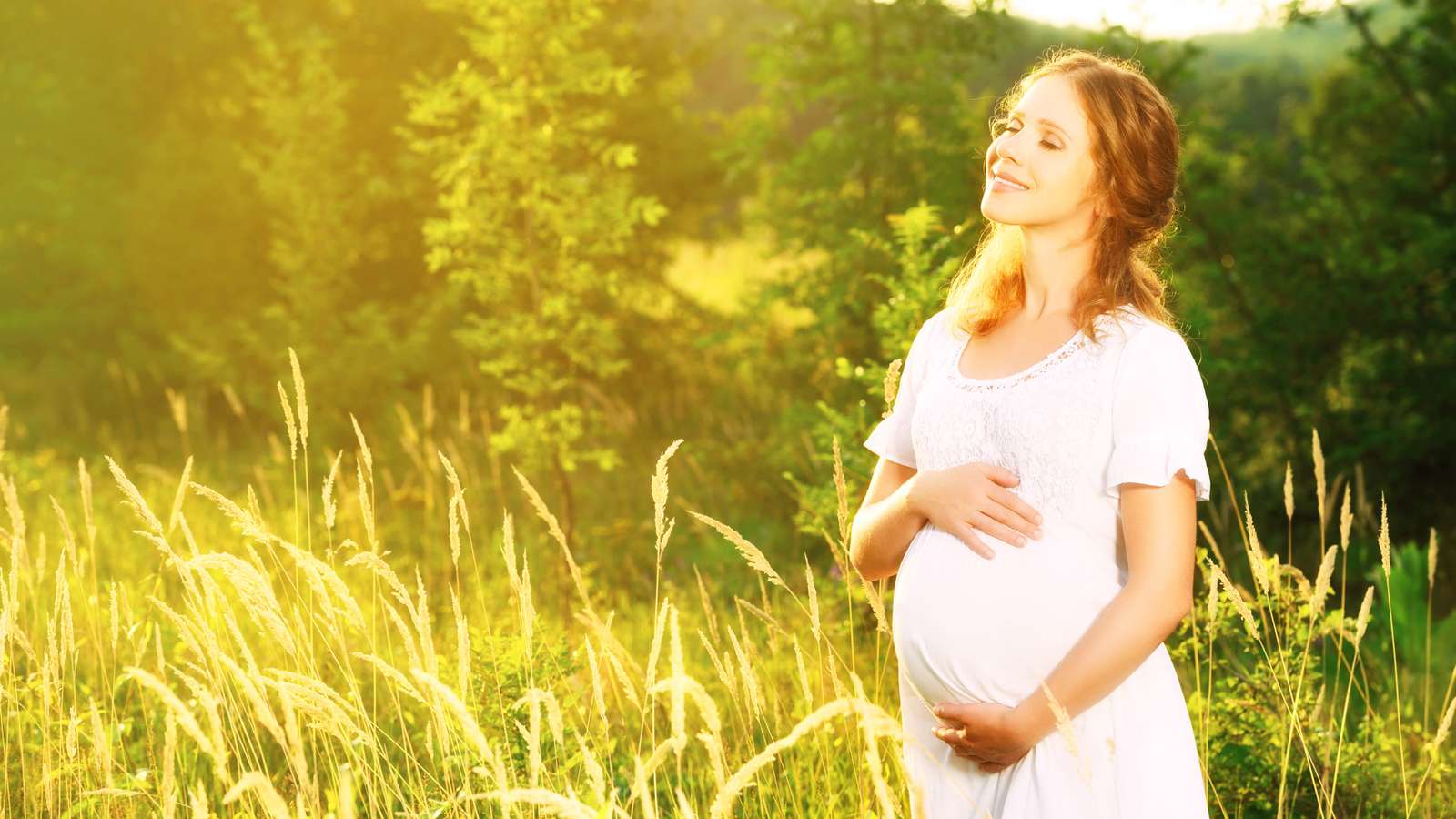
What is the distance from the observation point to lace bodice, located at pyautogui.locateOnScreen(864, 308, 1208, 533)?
6.66 feet

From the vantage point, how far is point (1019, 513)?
2.14 m

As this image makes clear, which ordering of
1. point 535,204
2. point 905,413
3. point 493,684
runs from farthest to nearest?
point 535,204
point 493,684
point 905,413

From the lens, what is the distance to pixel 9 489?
276cm

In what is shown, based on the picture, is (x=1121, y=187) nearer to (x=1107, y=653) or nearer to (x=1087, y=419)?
(x=1087, y=419)

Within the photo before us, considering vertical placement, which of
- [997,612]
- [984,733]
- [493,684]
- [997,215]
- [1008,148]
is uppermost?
[1008,148]

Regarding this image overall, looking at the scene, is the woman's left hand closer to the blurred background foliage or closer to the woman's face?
the woman's face

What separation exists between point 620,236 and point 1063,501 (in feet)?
16.8

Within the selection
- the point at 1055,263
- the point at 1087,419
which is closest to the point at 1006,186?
the point at 1055,263

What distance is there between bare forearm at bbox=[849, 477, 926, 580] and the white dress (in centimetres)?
11

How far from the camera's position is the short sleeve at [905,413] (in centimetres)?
250

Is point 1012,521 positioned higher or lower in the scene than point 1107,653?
higher

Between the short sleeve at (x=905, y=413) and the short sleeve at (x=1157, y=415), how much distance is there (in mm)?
462

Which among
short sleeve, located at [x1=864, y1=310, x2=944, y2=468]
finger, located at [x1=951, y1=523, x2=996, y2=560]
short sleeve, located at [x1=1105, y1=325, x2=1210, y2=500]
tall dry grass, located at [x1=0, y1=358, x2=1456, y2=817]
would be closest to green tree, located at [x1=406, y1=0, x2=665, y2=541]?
tall dry grass, located at [x1=0, y1=358, x2=1456, y2=817]

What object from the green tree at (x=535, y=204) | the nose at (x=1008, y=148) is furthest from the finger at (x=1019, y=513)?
the green tree at (x=535, y=204)
